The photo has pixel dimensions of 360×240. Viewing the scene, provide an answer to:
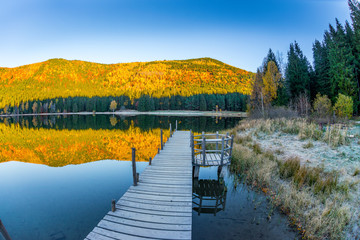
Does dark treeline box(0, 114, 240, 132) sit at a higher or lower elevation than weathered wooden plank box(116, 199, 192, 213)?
higher

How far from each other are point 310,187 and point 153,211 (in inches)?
240

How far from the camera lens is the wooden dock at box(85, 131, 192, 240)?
183 inches

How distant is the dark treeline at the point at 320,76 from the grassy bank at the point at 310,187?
17.2m

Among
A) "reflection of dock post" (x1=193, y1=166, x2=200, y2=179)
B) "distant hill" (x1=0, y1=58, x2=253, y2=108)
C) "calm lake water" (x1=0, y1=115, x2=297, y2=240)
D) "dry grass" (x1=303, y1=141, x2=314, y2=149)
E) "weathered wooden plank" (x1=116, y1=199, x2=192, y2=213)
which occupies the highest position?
"distant hill" (x1=0, y1=58, x2=253, y2=108)

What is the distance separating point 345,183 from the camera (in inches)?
280

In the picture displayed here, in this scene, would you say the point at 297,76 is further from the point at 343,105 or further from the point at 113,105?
the point at 113,105

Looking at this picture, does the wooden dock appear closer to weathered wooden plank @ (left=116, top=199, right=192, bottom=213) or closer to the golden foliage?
weathered wooden plank @ (left=116, top=199, right=192, bottom=213)

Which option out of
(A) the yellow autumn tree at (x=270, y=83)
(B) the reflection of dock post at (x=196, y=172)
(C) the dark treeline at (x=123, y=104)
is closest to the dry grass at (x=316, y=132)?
(B) the reflection of dock post at (x=196, y=172)

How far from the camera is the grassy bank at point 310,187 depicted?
5184mm

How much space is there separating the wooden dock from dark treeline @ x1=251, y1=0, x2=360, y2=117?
24652 mm

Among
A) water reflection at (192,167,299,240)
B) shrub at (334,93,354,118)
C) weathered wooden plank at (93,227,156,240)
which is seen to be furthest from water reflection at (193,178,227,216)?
shrub at (334,93,354,118)

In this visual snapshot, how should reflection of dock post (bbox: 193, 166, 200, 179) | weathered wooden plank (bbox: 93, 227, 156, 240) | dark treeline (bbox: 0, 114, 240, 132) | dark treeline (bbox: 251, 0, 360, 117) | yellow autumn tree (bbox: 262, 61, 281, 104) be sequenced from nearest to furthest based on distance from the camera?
1. weathered wooden plank (bbox: 93, 227, 156, 240)
2. reflection of dock post (bbox: 193, 166, 200, 179)
3. dark treeline (bbox: 251, 0, 360, 117)
4. dark treeline (bbox: 0, 114, 240, 132)
5. yellow autumn tree (bbox: 262, 61, 281, 104)

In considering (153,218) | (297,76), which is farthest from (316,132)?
(297,76)

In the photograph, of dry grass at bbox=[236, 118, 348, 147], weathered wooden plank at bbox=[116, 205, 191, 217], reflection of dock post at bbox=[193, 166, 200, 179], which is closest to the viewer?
weathered wooden plank at bbox=[116, 205, 191, 217]
